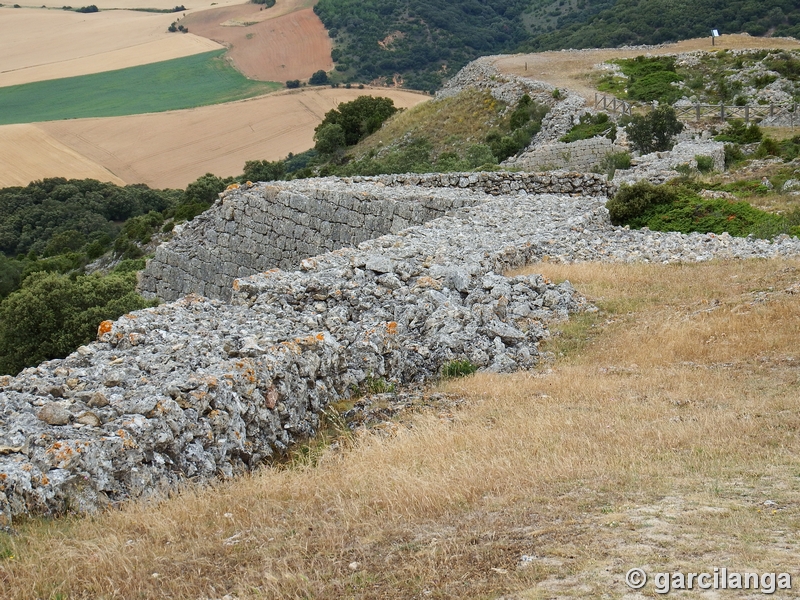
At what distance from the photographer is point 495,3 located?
98562mm

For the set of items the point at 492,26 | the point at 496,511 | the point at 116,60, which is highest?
the point at 116,60

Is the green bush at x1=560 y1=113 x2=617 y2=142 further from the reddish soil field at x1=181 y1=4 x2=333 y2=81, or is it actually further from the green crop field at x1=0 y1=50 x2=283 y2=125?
the reddish soil field at x1=181 y1=4 x2=333 y2=81

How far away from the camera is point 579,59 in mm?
50625

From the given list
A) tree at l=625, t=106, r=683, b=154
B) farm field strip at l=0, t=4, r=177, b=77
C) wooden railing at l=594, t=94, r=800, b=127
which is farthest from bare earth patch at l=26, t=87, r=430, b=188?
tree at l=625, t=106, r=683, b=154

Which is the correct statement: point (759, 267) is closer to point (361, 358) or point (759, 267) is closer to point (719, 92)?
point (361, 358)

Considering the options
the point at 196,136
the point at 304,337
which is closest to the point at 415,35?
the point at 196,136

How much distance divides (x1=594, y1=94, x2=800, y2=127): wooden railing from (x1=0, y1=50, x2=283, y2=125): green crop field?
4480cm

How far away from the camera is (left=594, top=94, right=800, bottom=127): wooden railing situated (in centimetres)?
3412

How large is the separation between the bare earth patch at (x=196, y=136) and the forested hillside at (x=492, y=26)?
10.8 meters

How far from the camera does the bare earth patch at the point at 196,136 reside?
60.1 metres

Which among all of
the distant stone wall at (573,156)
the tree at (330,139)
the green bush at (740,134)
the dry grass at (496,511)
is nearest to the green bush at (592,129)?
the distant stone wall at (573,156)

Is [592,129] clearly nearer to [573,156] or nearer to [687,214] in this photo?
[573,156]

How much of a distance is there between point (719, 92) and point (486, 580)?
40102 mm

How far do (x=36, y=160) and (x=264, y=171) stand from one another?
25711 millimetres
